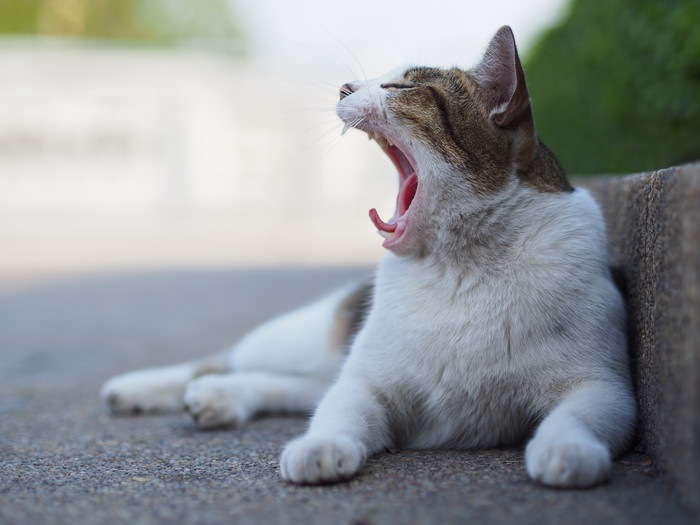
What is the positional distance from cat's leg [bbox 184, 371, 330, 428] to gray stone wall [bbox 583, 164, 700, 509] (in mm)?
1294

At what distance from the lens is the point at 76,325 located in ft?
19.7

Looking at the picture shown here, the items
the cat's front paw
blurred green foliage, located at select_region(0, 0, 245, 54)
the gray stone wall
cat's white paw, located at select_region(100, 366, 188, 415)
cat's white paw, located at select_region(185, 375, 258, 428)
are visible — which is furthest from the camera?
blurred green foliage, located at select_region(0, 0, 245, 54)

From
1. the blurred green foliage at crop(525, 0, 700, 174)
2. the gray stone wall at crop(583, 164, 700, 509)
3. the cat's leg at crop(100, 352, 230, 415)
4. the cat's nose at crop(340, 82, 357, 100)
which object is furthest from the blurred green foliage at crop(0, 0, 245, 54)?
the gray stone wall at crop(583, 164, 700, 509)

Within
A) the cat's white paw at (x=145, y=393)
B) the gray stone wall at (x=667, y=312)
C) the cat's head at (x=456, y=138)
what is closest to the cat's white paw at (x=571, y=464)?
the gray stone wall at (x=667, y=312)

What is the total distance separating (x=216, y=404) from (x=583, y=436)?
1424 mm

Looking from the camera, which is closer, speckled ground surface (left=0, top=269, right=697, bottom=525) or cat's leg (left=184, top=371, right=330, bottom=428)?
speckled ground surface (left=0, top=269, right=697, bottom=525)

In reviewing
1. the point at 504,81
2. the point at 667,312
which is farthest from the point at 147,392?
the point at 667,312

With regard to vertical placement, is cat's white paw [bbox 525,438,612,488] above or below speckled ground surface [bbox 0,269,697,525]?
above

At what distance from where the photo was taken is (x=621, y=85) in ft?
15.3

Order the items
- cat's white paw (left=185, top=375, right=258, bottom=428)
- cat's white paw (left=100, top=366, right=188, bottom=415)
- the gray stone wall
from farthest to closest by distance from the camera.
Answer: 1. cat's white paw (left=100, top=366, right=188, bottom=415)
2. cat's white paw (left=185, top=375, right=258, bottom=428)
3. the gray stone wall

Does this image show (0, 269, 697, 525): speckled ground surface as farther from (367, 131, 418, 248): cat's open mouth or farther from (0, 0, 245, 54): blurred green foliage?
(0, 0, 245, 54): blurred green foliage

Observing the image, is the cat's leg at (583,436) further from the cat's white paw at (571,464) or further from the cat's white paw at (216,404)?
the cat's white paw at (216,404)

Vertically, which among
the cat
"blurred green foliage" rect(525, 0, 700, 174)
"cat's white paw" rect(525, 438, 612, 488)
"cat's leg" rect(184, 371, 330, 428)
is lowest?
"cat's leg" rect(184, 371, 330, 428)

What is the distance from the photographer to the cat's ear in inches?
91.8
